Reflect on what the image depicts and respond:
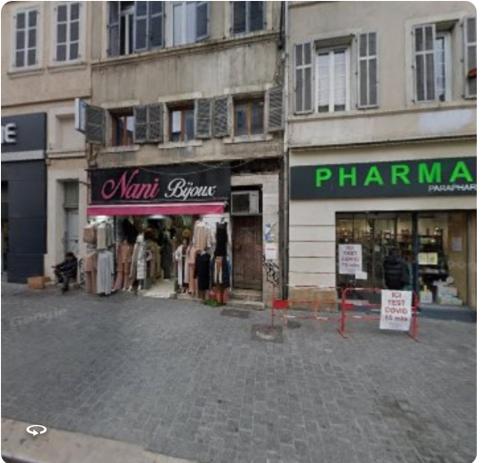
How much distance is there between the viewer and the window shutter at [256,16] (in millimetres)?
8172

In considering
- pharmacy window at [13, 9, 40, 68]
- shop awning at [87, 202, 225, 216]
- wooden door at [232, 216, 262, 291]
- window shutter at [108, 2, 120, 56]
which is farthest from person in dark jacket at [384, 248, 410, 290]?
pharmacy window at [13, 9, 40, 68]

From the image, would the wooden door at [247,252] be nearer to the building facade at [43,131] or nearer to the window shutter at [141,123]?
the window shutter at [141,123]

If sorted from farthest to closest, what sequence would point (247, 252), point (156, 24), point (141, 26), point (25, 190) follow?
point (25, 190), point (141, 26), point (156, 24), point (247, 252)

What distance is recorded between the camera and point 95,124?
9.20 m

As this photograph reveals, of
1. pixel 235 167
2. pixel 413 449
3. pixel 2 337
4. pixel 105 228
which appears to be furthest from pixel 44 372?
pixel 235 167

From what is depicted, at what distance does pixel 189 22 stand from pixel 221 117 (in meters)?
3.01

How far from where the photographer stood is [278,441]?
2955 mm

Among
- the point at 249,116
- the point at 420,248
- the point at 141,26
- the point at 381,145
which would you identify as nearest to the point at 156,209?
the point at 249,116

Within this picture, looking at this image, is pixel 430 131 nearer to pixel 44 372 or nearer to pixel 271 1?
pixel 271 1

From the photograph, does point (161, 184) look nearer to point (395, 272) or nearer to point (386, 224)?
point (386, 224)

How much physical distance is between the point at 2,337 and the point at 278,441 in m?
5.41

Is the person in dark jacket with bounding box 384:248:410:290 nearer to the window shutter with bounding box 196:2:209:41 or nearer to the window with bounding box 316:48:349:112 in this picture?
the window with bounding box 316:48:349:112

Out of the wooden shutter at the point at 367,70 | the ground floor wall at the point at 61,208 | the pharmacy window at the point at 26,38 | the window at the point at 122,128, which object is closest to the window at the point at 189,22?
the window at the point at 122,128

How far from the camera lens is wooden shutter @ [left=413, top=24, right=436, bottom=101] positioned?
687 centimetres
